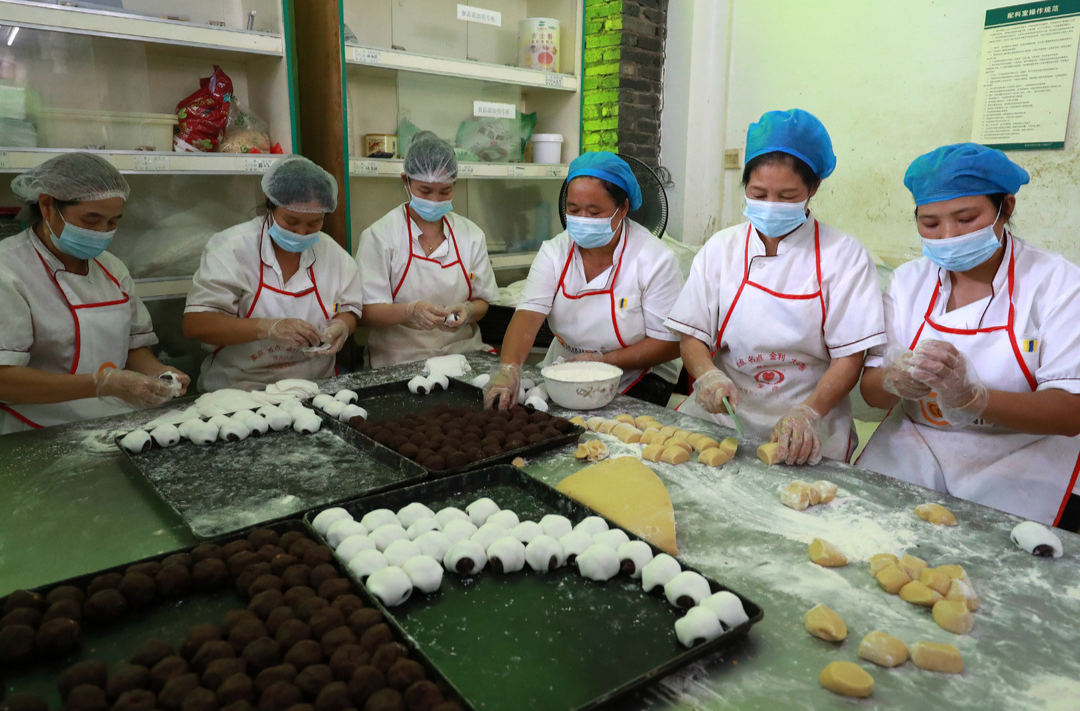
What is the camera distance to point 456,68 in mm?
3770

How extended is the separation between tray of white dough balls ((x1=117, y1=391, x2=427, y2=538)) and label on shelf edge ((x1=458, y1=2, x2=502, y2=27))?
→ 2.72 meters

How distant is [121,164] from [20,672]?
2.36m

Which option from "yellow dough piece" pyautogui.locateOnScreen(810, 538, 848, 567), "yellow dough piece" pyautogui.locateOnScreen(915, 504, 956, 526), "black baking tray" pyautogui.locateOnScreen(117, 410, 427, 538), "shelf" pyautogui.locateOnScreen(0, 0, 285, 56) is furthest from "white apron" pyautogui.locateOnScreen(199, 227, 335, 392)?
"yellow dough piece" pyautogui.locateOnScreen(915, 504, 956, 526)

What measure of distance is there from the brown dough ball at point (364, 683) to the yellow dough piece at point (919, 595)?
85cm

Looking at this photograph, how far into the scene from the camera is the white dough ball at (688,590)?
1.10 m

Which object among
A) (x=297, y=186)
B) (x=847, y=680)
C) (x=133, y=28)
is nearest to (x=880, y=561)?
(x=847, y=680)

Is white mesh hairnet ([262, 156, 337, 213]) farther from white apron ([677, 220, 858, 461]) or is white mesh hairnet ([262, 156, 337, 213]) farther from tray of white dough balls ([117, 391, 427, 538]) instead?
white apron ([677, 220, 858, 461])

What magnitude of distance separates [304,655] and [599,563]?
1.63 ft

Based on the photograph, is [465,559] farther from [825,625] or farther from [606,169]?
[606,169]

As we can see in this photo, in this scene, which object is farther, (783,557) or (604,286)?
(604,286)

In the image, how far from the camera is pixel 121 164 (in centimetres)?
277

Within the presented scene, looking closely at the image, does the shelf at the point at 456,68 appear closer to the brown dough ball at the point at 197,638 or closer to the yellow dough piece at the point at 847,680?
the brown dough ball at the point at 197,638

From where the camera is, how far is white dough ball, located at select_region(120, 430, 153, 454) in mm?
1738

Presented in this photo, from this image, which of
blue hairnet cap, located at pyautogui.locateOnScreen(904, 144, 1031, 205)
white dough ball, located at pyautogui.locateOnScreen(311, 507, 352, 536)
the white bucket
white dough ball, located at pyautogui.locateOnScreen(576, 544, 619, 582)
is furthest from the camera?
the white bucket
